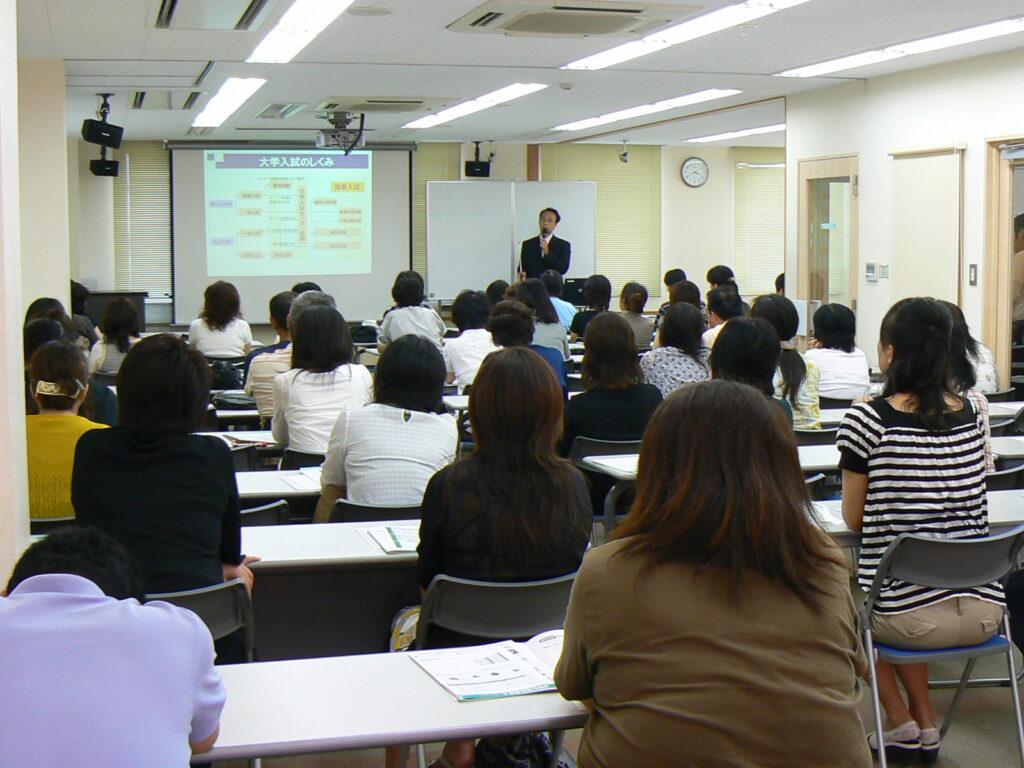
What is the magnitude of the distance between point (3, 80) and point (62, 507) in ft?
4.49

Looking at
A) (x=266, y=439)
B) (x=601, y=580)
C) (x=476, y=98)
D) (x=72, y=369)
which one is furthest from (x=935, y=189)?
(x=601, y=580)

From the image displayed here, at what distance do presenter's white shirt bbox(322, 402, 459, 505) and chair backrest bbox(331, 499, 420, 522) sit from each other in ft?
0.40

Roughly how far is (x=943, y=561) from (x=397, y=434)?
1.70 metres

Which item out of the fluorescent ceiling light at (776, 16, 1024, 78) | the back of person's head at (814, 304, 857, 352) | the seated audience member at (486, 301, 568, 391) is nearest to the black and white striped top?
the back of person's head at (814, 304, 857, 352)

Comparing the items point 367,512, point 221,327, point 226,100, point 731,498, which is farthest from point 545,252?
point 731,498

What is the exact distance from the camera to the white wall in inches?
323

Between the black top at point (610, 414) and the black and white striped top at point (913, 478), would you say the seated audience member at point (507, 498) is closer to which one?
the black and white striped top at point (913, 478)

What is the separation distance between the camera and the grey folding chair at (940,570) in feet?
10.3

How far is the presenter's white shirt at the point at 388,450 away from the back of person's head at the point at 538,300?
383 cm

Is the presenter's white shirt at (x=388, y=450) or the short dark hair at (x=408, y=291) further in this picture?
the short dark hair at (x=408, y=291)

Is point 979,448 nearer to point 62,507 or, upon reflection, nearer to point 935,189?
point 62,507

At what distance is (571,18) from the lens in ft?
21.2

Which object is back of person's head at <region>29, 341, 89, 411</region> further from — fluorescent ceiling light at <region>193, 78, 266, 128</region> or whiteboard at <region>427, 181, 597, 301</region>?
whiteboard at <region>427, 181, 597, 301</region>

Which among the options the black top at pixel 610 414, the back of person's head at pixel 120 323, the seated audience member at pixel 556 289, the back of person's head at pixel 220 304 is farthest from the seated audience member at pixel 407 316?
the black top at pixel 610 414
